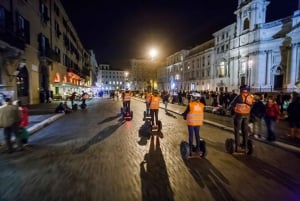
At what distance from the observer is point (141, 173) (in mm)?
5473

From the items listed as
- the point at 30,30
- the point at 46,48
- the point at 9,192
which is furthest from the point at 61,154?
the point at 46,48

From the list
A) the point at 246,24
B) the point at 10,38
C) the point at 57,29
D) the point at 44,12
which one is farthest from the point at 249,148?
the point at 246,24

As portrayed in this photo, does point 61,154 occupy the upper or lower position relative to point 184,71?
lower

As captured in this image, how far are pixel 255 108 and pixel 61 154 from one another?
783cm

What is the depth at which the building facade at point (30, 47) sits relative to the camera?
17906 millimetres

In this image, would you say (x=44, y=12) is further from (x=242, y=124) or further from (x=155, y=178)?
(x=155, y=178)

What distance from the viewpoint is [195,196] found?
428 cm

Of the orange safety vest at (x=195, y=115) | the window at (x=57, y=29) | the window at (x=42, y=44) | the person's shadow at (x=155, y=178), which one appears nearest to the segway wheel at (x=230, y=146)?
the orange safety vest at (x=195, y=115)

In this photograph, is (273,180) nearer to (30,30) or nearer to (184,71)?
(30,30)

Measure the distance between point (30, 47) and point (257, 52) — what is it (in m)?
43.9

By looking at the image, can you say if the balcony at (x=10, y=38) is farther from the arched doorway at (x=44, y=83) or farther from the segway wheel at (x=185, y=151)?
the segway wheel at (x=185, y=151)

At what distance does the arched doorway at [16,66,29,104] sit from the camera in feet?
71.6

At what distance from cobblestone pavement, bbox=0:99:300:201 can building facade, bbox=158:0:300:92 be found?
129 feet

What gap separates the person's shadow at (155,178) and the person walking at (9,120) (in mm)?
4089
